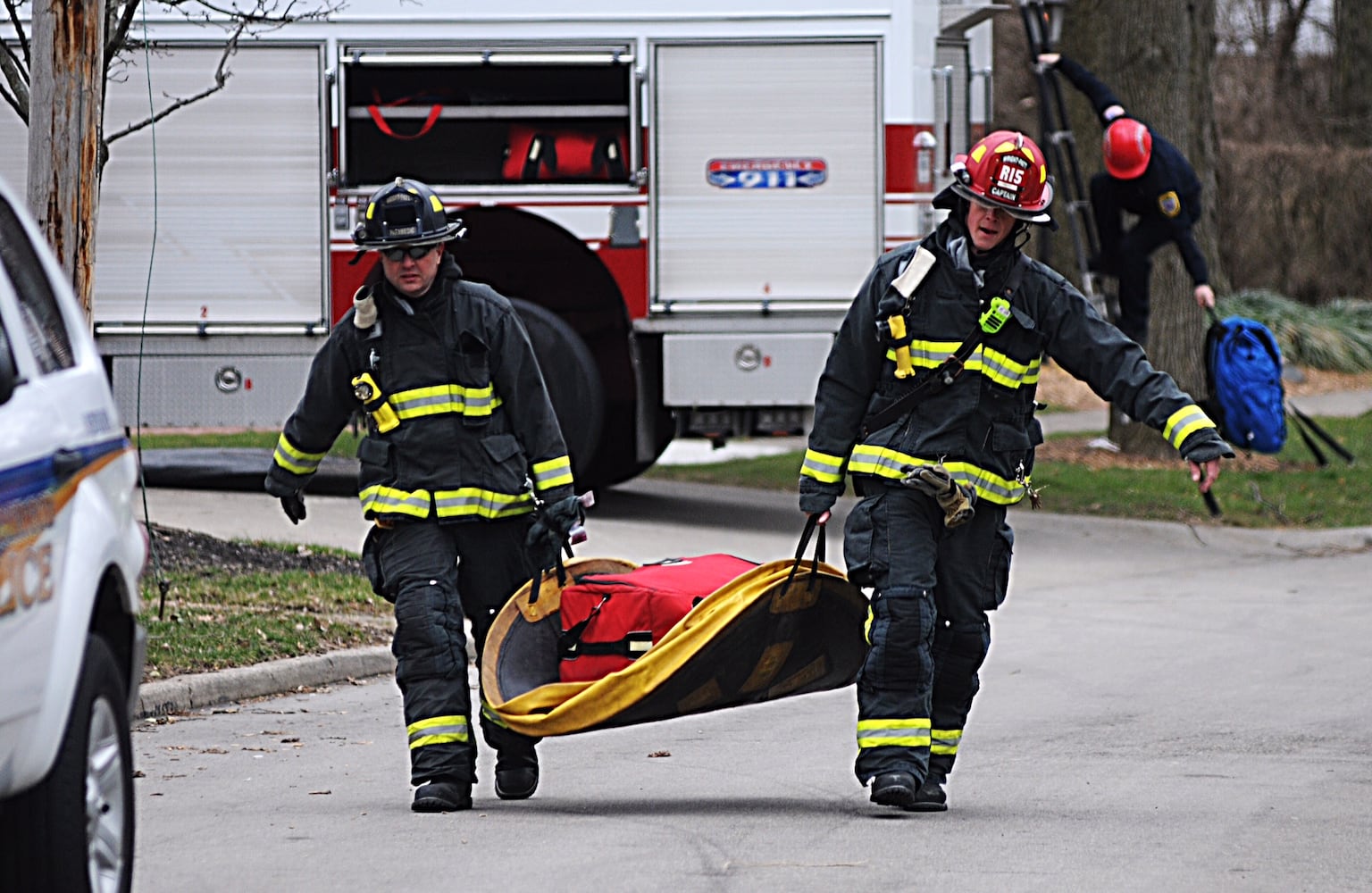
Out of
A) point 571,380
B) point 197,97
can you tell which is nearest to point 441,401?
point 197,97

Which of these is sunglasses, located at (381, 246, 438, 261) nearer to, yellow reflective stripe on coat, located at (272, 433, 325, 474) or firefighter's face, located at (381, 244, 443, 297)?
firefighter's face, located at (381, 244, 443, 297)

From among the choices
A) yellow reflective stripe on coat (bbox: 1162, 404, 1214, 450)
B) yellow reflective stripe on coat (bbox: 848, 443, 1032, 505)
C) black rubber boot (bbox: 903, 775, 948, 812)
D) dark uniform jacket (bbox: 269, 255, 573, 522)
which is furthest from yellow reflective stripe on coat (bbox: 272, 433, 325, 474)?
yellow reflective stripe on coat (bbox: 1162, 404, 1214, 450)

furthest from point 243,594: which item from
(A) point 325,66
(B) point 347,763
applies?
(A) point 325,66

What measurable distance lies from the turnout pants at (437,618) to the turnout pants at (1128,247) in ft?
30.6

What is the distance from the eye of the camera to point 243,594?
32.8 ft

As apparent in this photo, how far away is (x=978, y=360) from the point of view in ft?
19.9

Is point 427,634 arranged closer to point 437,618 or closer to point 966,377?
point 437,618

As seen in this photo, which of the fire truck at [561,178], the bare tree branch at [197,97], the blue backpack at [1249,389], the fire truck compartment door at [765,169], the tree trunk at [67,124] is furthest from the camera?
the blue backpack at [1249,389]

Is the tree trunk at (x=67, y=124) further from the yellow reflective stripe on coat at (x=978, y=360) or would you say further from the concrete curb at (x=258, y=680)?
the yellow reflective stripe on coat at (x=978, y=360)

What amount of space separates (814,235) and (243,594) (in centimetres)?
432

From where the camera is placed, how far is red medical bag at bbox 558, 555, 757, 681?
247 inches

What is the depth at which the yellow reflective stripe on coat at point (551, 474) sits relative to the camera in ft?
20.3

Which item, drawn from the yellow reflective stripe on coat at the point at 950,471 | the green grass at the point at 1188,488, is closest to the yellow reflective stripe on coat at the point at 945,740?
the yellow reflective stripe on coat at the point at 950,471

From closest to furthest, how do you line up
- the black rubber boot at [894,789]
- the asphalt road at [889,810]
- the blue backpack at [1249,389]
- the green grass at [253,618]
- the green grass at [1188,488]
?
the asphalt road at [889,810] → the black rubber boot at [894,789] → the green grass at [253,618] → the blue backpack at [1249,389] → the green grass at [1188,488]
